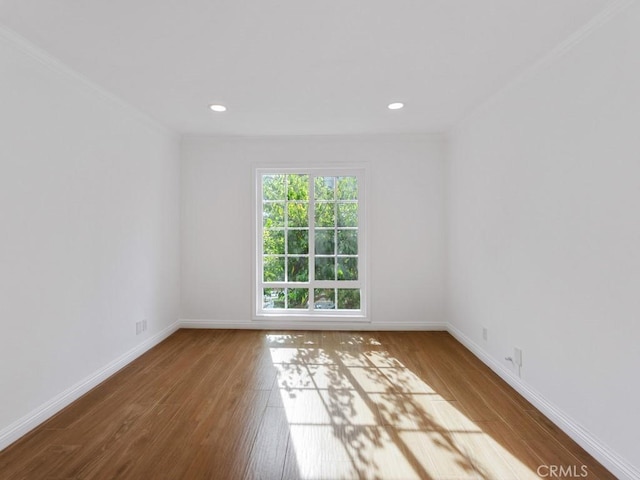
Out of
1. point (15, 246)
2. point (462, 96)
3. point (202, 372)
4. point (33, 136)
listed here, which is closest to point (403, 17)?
point (462, 96)

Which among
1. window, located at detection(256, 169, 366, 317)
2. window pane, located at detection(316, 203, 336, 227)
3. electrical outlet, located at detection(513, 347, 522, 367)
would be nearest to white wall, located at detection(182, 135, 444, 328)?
window, located at detection(256, 169, 366, 317)

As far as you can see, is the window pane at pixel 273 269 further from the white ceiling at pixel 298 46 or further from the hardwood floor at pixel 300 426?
the white ceiling at pixel 298 46

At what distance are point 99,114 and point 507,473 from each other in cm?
373

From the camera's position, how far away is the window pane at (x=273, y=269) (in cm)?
432

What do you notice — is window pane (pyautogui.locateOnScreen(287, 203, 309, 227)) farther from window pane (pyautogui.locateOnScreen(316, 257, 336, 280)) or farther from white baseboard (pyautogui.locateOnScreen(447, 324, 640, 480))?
white baseboard (pyautogui.locateOnScreen(447, 324, 640, 480))

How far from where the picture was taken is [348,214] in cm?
427

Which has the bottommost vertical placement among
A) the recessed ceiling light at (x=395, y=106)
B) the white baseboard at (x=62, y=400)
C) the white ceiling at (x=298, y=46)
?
the white baseboard at (x=62, y=400)

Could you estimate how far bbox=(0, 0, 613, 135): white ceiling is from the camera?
1.76 meters

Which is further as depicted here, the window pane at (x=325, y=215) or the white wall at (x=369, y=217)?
the window pane at (x=325, y=215)

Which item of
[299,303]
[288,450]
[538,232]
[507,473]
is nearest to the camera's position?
[507,473]

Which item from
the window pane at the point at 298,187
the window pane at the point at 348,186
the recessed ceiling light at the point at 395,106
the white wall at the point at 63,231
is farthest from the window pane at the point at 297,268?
the recessed ceiling light at the point at 395,106

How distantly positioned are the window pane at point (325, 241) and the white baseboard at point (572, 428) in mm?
2079

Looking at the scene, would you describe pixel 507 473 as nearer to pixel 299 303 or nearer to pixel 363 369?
pixel 363 369

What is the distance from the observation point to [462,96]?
2.93m
